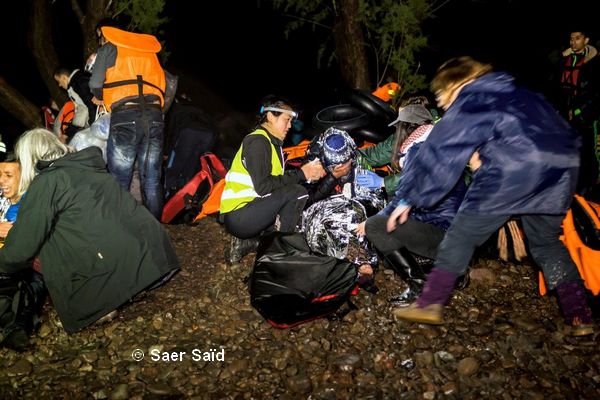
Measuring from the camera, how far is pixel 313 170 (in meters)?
3.89

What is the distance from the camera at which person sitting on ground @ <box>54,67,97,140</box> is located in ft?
15.8

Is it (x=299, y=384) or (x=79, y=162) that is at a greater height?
(x=79, y=162)

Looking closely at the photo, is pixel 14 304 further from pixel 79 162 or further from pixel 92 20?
pixel 92 20

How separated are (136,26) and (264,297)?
5.16m

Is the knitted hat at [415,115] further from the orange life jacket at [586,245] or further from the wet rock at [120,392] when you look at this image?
the wet rock at [120,392]

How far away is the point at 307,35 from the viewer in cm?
1298

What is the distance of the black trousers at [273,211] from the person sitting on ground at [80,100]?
2320 mm

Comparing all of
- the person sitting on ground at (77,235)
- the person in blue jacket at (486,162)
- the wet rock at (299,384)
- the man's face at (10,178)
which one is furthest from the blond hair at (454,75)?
the man's face at (10,178)

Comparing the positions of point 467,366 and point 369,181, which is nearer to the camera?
point 467,366

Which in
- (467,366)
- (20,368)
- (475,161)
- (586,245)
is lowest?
(20,368)

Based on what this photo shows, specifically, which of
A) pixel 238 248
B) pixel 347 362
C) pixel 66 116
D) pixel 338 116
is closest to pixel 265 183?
pixel 238 248

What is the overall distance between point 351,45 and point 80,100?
410 cm

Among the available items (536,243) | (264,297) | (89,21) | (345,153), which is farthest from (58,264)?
(89,21)

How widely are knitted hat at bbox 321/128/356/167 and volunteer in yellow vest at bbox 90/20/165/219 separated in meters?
1.85
